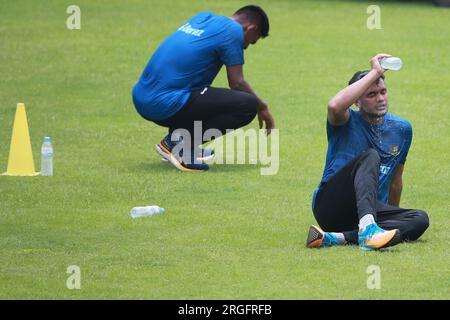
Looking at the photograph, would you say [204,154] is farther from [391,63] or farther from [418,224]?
[391,63]

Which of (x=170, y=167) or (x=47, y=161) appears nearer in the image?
(x=47, y=161)

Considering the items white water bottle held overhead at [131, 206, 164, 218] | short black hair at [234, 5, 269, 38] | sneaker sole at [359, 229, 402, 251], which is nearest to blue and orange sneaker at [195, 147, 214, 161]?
short black hair at [234, 5, 269, 38]

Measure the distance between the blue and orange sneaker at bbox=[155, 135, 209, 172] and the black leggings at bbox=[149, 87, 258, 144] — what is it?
220 millimetres

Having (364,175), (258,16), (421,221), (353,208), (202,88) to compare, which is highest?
(258,16)

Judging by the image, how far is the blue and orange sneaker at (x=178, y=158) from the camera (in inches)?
472

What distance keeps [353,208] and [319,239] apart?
1.19 ft

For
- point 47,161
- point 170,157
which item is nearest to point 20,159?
point 47,161

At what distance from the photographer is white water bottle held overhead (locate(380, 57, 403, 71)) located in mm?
8367

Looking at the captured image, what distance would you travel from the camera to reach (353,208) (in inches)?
346

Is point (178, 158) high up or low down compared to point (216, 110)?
down

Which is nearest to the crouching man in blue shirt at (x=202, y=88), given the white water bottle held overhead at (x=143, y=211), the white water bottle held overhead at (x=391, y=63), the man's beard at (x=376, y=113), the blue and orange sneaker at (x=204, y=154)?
the blue and orange sneaker at (x=204, y=154)

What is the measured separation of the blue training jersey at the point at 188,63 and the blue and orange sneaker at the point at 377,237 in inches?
152

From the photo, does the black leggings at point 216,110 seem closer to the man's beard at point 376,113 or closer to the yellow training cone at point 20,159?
the yellow training cone at point 20,159

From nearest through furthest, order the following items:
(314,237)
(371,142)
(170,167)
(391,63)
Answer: (391,63), (314,237), (371,142), (170,167)
